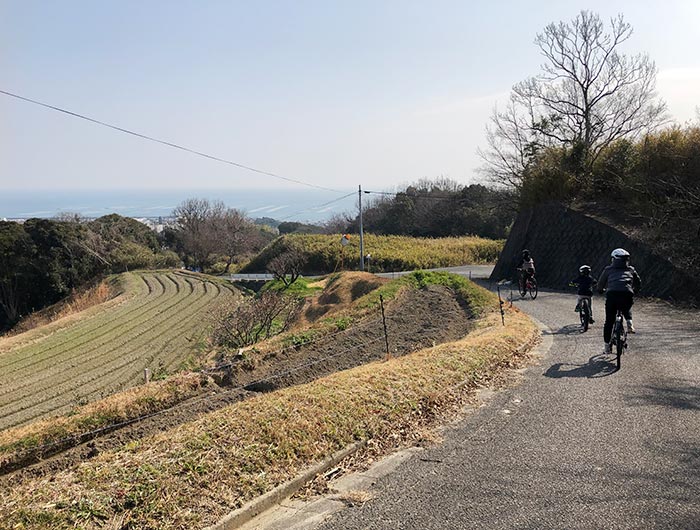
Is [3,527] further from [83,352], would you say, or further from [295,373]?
[83,352]

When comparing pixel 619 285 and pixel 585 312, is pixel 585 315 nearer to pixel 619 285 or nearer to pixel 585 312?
pixel 585 312

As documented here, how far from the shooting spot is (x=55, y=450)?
8.82m

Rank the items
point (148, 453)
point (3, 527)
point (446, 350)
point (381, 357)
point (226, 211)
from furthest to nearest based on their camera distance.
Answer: point (226, 211) → point (381, 357) → point (446, 350) → point (148, 453) → point (3, 527)

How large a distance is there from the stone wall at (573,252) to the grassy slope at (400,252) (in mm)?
15923

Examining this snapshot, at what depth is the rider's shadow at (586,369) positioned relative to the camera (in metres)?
8.12

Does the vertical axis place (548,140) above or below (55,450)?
above

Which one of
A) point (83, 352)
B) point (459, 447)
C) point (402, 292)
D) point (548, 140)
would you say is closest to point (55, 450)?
point (459, 447)

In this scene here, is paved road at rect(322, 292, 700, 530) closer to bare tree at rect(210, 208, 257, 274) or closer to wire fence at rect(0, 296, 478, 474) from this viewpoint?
wire fence at rect(0, 296, 478, 474)

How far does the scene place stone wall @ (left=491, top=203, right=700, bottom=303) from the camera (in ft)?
55.7

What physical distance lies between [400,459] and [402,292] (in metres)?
13.3

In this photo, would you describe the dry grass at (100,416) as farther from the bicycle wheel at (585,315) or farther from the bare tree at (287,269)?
the bare tree at (287,269)

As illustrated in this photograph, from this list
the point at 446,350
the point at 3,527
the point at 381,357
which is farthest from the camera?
the point at 381,357

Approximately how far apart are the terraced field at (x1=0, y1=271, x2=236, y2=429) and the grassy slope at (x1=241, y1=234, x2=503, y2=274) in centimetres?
1158

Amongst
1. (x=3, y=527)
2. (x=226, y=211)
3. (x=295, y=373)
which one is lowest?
(x=295, y=373)
